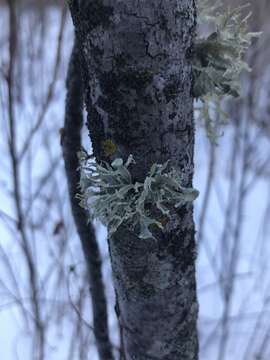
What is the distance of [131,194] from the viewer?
342 mm

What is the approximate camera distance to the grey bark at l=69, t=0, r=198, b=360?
1.00 feet

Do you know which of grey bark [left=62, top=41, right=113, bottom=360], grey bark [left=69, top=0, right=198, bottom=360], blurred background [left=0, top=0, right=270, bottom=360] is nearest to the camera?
grey bark [left=69, top=0, right=198, bottom=360]

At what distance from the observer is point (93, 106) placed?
1.11ft

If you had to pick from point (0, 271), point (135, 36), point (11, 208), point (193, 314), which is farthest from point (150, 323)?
point (11, 208)

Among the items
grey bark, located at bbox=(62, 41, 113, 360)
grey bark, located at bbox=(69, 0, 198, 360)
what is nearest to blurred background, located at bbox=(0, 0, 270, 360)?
grey bark, located at bbox=(62, 41, 113, 360)

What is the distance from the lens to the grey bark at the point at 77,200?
0.50 meters

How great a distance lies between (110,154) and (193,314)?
0.21m

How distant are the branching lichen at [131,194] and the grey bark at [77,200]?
4.6 inches

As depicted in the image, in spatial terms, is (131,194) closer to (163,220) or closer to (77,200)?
(163,220)

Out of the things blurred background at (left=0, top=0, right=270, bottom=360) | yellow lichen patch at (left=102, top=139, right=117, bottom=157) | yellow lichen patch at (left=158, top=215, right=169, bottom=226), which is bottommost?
yellow lichen patch at (left=158, top=215, right=169, bottom=226)

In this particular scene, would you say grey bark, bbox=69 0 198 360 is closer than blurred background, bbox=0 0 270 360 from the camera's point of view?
Yes

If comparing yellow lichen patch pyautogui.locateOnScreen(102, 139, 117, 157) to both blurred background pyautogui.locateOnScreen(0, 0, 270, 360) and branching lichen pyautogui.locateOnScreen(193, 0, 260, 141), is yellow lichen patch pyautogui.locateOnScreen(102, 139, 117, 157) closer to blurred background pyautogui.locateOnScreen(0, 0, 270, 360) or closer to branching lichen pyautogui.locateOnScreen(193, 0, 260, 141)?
branching lichen pyautogui.locateOnScreen(193, 0, 260, 141)

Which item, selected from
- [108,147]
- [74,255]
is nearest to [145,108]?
[108,147]

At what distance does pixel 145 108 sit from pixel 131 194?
0.22 ft
